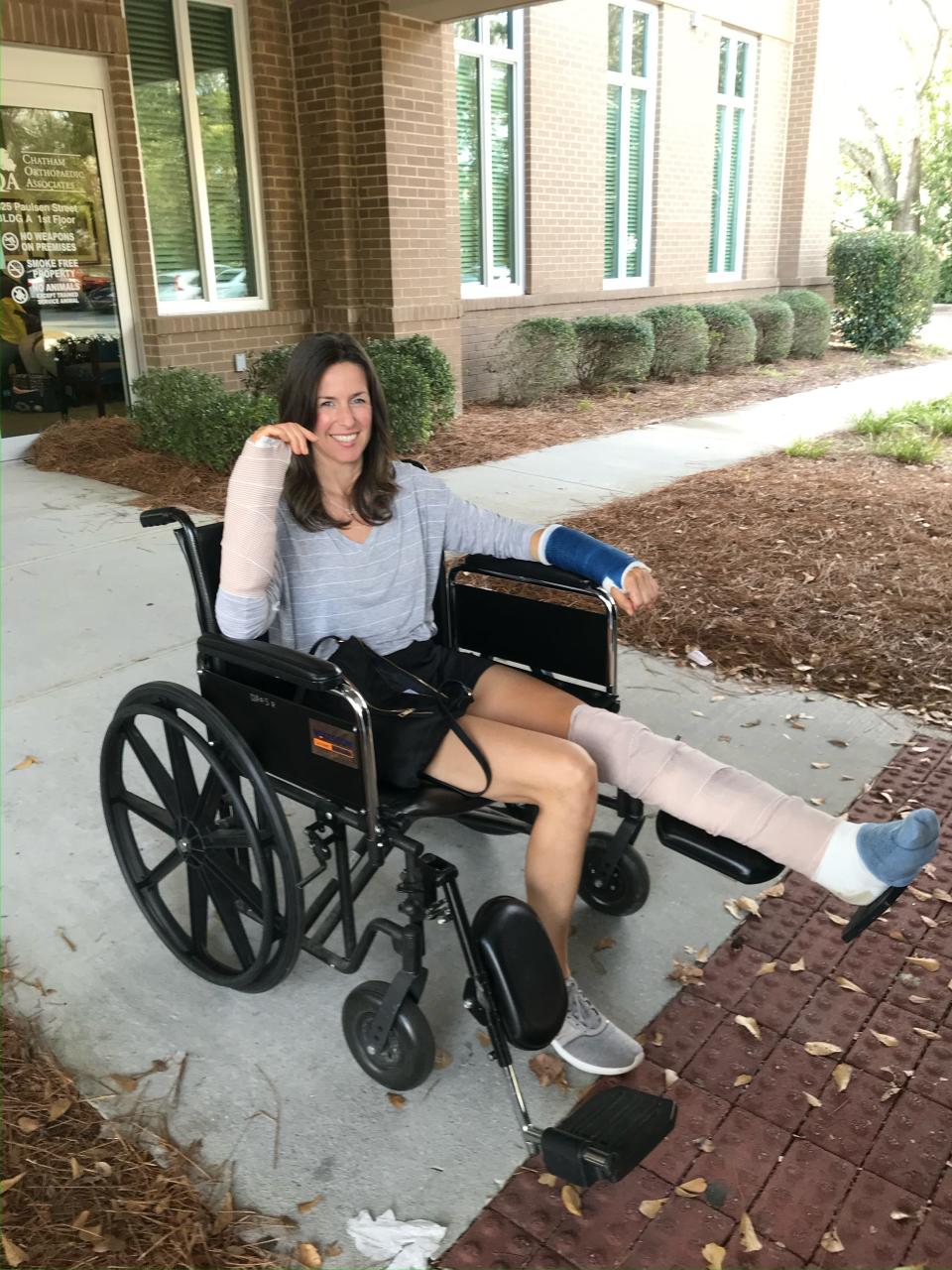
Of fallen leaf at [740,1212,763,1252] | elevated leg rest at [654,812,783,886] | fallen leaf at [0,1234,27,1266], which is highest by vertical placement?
elevated leg rest at [654,812,783,886]

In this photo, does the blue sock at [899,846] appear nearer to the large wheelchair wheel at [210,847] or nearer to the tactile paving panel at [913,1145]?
the tactile paving panel at [913,1145]

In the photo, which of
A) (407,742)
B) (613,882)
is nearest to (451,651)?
(407,742)

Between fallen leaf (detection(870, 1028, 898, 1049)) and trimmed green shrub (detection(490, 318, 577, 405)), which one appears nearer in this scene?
fallen leaf (detection(870, 1028, 898, 1049))

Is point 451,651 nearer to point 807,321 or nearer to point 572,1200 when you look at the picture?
point 572,1200

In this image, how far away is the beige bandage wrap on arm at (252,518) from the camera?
214cm

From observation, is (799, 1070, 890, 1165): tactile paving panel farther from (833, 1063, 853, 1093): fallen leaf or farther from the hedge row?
the hedge row

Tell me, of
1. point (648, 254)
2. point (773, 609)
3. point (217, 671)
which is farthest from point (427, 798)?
point (648, 254)

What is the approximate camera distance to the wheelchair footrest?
168 centimetres

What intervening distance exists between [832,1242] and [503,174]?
10.5m

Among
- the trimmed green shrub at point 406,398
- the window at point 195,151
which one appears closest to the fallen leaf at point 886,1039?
the trimmed green shrub at point 406,398

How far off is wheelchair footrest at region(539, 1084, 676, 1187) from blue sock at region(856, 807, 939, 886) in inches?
22.7

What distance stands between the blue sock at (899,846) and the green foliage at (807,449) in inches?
246

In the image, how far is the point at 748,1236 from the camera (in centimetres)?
178

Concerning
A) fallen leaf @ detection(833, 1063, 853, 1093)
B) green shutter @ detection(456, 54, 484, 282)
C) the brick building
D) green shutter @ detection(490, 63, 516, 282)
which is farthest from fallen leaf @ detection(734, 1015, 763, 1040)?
green shutter @ detection(490, 63, 516, 282)
